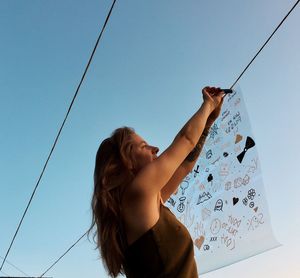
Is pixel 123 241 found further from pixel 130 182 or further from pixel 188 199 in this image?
pixel 188 199

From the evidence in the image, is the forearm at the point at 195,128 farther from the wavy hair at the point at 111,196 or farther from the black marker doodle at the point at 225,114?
the black marker doodle at the point at 225,114

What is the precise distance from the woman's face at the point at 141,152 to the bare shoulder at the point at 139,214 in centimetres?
11

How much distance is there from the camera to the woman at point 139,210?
0.81 metres

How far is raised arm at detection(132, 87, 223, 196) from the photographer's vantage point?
83cm

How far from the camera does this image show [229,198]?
6.33ft

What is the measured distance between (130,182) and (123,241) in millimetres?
121

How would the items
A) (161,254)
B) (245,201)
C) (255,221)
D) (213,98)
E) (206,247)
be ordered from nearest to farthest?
(161,254) < (213,98) < (255,221) < (245,201) < (206,247)

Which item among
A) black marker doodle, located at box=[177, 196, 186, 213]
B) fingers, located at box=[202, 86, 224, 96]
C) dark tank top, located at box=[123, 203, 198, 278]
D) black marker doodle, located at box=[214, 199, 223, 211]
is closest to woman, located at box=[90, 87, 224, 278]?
dark tank top, located at box=[123, 203, 198, 278]

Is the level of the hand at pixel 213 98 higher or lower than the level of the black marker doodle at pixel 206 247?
higher

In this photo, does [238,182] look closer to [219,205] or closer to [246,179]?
[246,179]

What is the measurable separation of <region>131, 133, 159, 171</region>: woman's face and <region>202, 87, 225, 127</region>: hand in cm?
19

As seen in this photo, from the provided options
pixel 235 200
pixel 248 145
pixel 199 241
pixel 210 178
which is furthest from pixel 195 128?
pixel 199 241

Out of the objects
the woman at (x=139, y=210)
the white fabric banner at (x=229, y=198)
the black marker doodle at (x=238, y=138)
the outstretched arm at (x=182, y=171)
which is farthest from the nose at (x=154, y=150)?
the black marker doodle at (x=238, y=138)

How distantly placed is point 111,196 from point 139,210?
10 cm
